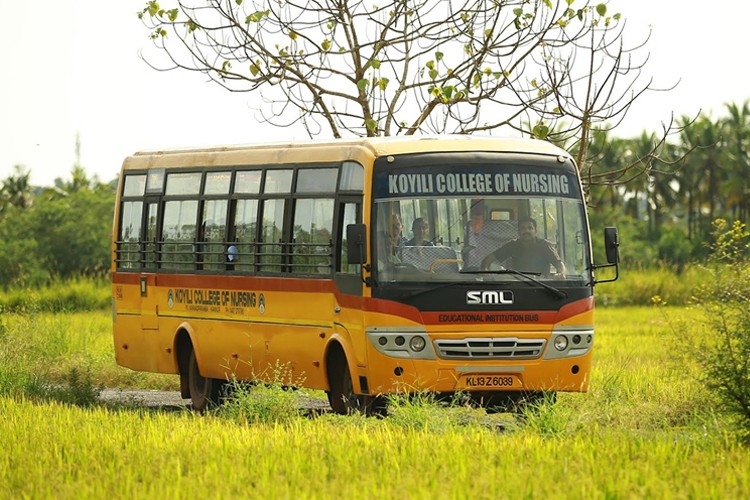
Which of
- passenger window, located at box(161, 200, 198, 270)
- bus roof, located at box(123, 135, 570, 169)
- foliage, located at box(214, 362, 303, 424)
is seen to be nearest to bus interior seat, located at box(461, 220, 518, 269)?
bus roof, located at box(123, 135, 570, 169)

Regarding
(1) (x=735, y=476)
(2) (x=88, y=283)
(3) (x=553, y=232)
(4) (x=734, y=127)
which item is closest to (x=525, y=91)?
(3) (x=553, y=232)

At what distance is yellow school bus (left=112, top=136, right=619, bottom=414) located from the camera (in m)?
16.6

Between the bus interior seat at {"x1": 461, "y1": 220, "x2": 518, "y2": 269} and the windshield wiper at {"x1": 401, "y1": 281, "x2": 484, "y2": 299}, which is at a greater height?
the bus interior seat at {"x1": 461, "y1": 220, "x2": 518, "y2": 269}

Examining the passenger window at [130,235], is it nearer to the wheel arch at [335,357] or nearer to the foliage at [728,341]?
the wheel arch at [335,357]

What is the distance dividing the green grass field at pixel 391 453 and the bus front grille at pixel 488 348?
0.56 m

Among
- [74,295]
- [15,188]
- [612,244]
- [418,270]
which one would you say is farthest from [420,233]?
[15,188]

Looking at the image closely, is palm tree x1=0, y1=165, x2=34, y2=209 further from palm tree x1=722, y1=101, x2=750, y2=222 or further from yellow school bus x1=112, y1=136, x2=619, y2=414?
yellow school bus x1=112, y1=136, x2=619, y2=414

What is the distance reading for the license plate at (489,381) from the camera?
1653cm

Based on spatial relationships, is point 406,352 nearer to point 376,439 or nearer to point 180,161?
point 376,439

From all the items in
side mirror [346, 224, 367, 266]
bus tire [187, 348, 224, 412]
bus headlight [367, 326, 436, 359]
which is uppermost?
side mirror [346, 224, 367, 266]

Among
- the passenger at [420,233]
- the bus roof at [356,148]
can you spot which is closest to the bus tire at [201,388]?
the bus roof at [356,148]

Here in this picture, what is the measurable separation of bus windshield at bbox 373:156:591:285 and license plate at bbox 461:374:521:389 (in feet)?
3.03

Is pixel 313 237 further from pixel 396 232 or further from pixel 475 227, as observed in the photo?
pixel 475 227

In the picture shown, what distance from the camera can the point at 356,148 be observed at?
1736cm
